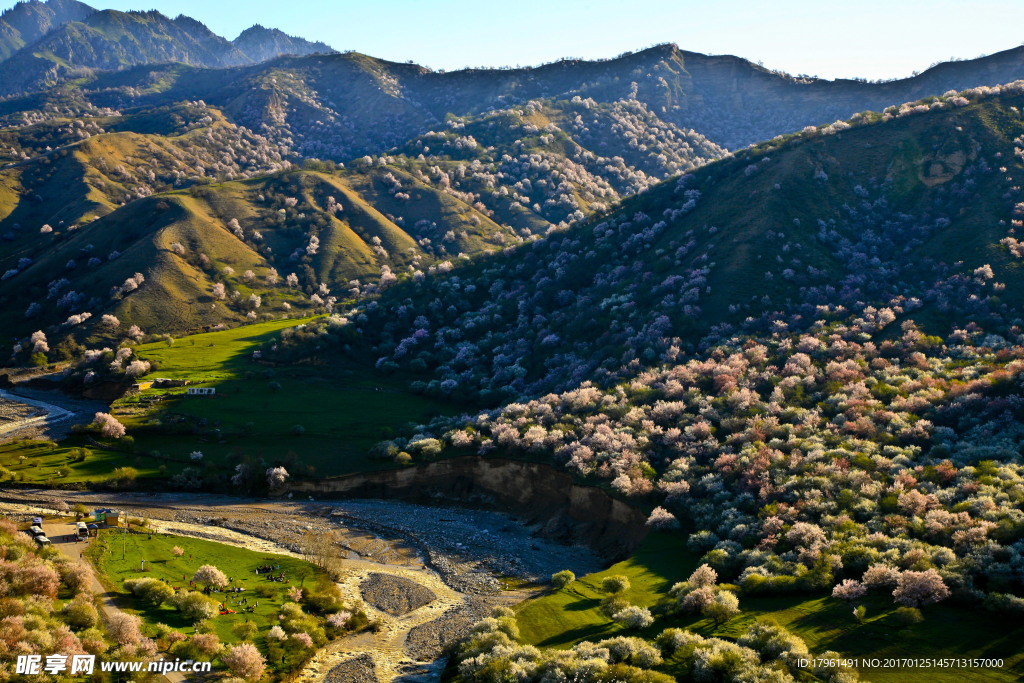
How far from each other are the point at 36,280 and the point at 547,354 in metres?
124

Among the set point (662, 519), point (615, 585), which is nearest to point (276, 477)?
point (662, 519)

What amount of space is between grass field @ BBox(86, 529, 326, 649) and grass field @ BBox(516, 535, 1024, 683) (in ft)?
64.8

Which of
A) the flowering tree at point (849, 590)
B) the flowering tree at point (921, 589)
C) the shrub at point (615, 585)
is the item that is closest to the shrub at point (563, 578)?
the shrub at point (615, 585)

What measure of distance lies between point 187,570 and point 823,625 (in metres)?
48.5

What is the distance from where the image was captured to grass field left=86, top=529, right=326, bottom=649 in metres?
49.7

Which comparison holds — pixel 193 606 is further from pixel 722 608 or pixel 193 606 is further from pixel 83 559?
pixel 722 608

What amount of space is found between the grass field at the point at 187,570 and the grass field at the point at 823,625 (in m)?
19.8

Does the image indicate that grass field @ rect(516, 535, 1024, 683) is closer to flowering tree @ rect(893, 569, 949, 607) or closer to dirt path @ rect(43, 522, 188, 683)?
flowering tree @ rect(893, 569, 949, 607)

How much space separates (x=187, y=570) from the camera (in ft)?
190

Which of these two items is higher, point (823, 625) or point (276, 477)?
point (276, 477)

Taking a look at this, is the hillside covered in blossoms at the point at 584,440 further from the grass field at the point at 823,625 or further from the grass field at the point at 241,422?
the grass field at the point at 241,422

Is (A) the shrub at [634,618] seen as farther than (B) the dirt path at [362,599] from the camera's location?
No

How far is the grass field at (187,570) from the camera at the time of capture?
49.7 metres

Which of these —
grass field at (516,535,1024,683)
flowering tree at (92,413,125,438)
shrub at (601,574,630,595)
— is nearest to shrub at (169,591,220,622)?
grass field at (516,535,1024,683)
